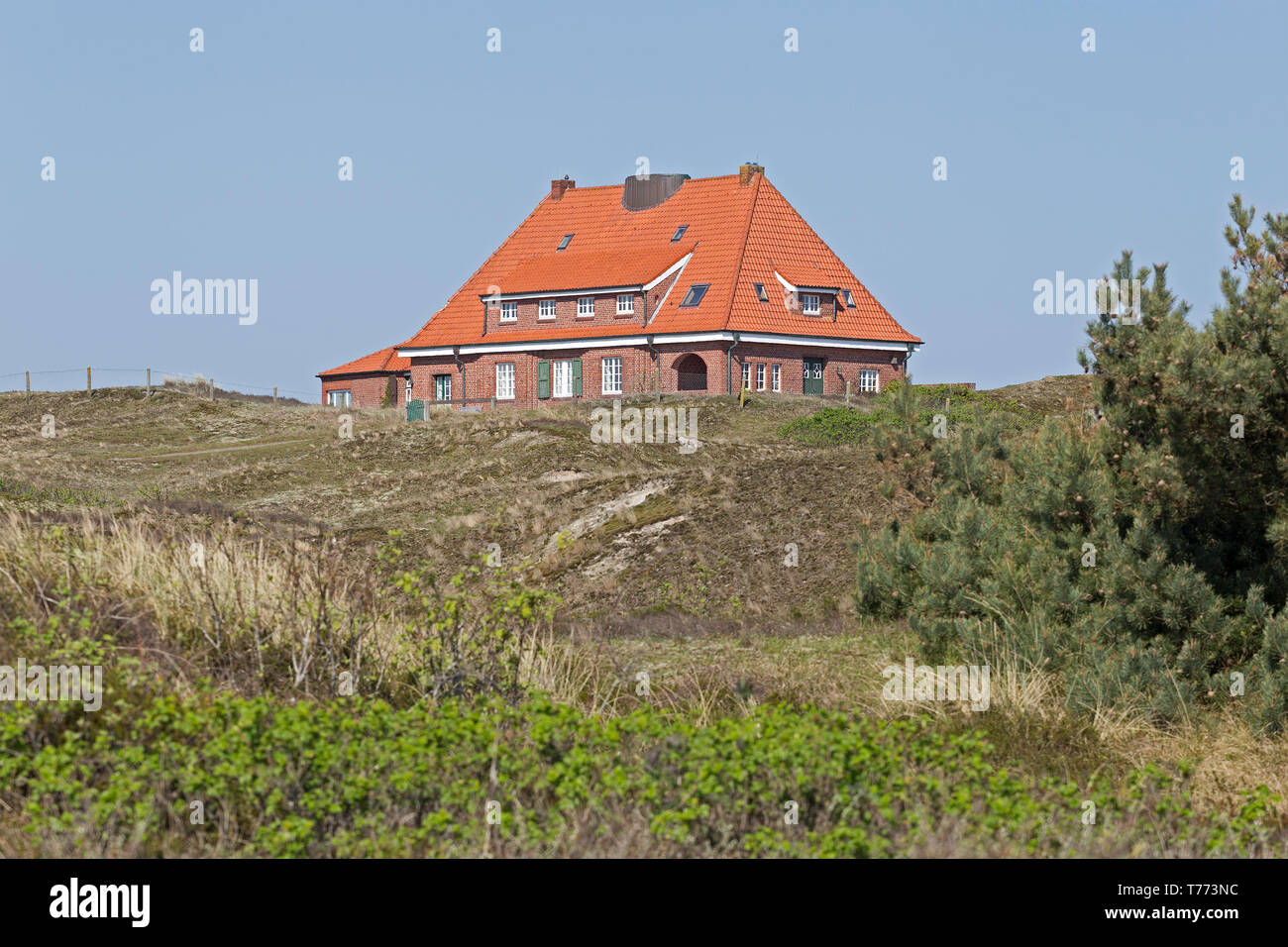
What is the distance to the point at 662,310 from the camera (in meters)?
49.9

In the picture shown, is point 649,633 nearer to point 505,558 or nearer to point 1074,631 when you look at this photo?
point 1074,631

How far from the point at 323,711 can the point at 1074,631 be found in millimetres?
6499

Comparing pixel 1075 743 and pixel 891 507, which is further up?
pixel 891 507

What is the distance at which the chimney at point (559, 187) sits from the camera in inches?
2266

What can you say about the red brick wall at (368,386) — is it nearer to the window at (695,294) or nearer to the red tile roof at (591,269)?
the red tile roof at (591,269)

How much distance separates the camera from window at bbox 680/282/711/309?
4950cm

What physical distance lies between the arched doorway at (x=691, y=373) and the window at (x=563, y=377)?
4210 millimetres

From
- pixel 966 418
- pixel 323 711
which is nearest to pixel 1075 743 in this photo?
pixel 323 711

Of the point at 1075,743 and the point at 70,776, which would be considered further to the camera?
the point at 1075,743

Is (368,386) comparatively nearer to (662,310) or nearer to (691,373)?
(662,310)

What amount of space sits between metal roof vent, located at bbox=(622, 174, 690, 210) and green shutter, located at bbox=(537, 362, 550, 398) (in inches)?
310

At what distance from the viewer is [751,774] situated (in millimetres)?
7441

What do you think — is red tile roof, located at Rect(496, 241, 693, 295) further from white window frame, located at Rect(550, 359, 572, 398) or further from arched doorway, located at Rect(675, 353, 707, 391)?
arched doorway, located at Rect(675, 353, 707, 391)

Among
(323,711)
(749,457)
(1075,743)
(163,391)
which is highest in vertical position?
(163,391)
